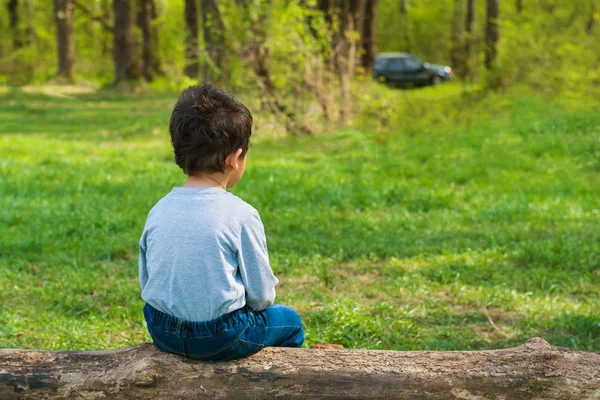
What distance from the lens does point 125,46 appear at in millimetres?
24891

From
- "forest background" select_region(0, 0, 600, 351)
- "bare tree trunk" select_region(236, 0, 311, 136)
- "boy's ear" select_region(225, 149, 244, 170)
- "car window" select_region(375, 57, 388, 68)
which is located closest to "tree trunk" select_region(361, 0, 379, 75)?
"forest background" select_region(0, 0, 600, 351)

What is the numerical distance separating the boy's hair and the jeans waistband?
630mm

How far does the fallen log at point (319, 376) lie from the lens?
3.03m

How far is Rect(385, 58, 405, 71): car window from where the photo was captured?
1299 inches

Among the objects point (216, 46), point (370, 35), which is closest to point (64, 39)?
point (370, 35)

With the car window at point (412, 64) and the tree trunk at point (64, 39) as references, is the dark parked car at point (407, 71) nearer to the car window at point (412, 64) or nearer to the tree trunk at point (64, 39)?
the car window at point (412, 64)

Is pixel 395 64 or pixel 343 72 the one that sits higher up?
pixel 343 72

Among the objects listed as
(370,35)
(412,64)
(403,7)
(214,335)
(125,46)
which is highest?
(403,7)

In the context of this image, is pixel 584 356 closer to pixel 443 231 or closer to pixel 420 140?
pixel 443 231

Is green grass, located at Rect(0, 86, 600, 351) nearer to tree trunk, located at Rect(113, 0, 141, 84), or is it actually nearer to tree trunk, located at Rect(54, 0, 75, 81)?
tree trunk, located at Rect(113, 0, 141, 84)

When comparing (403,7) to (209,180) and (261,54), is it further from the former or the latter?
(209,180)

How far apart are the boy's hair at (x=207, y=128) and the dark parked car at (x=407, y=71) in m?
29.5

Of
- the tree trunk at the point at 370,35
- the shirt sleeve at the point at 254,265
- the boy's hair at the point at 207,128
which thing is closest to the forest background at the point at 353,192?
the shirt sleeve at the point at 254,265

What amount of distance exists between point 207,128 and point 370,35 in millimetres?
23177
